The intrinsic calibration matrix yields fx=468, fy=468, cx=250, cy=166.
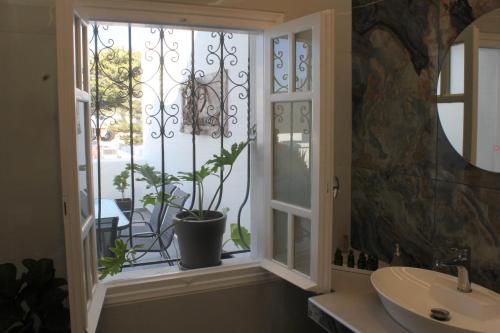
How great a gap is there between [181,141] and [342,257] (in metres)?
1.79

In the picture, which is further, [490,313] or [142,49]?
[142,49]

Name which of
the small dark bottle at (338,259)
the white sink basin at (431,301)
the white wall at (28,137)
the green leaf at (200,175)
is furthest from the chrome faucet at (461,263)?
the white wall at (28,137)

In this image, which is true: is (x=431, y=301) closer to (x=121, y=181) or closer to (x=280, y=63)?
(x=280, y=63)

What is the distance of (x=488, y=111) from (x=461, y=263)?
60 cm

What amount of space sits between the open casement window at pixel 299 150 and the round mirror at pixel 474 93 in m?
0.52

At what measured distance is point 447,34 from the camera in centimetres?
205

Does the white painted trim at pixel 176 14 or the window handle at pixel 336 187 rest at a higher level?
the white painted trim at pixel 176 14

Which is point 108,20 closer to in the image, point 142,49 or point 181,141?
point 142,49

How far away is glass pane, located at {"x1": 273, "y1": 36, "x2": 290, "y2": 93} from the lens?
226cm

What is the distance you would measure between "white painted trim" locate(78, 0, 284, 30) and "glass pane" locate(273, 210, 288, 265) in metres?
0.97

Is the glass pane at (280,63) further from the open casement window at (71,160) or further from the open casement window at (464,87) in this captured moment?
the open casement window at (71,160)

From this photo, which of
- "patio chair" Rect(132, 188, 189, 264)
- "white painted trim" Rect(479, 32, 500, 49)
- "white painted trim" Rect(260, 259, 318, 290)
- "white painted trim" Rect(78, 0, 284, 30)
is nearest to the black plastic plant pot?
"patio chair" Rect(132, 188, 189, 264)

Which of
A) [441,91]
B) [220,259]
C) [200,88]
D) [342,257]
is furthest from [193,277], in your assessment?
[441,91]

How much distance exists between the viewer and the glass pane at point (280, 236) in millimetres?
2379
